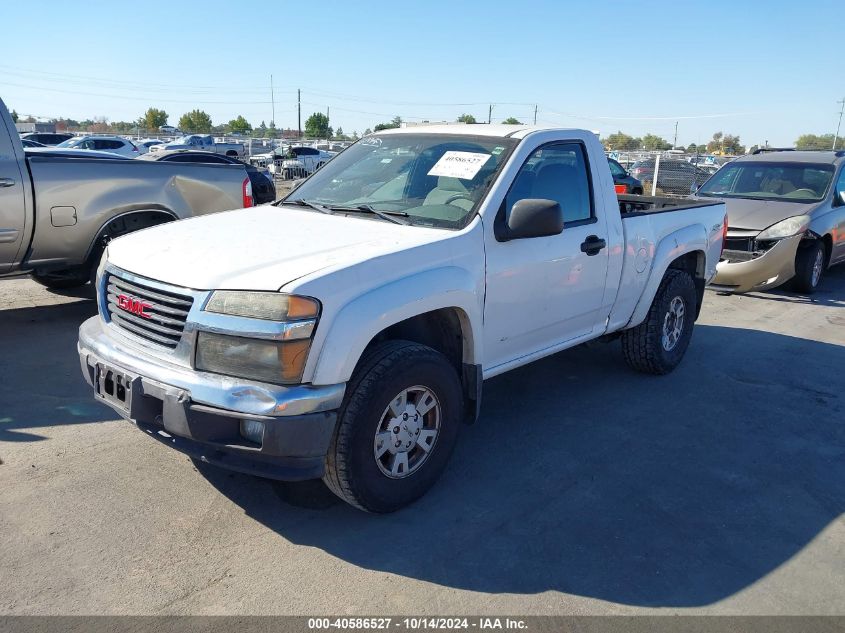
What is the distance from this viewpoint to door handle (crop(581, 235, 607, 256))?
174 inches

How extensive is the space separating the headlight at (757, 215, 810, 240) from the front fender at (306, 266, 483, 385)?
253 inches

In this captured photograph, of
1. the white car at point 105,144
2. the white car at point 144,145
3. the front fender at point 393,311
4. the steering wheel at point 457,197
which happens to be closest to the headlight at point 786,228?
the steering wheel at point 457,197

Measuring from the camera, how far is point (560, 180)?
Result: 4.48 m

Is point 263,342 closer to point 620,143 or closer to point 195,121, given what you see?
point 620,143

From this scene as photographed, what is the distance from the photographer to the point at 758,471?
4.12m

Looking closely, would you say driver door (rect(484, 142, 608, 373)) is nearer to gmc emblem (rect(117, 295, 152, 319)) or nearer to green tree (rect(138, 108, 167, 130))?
gmc emblem (rect(117, 295, 152, 319))

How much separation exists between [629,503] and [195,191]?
5328 millimetres

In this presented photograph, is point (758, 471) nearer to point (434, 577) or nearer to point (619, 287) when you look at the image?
point (619, 287)

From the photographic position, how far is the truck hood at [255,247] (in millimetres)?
3084

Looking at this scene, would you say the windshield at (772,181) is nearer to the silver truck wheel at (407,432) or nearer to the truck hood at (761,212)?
the truck hood at (761,212)

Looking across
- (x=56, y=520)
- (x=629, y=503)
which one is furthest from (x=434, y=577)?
(x=56, y=520)

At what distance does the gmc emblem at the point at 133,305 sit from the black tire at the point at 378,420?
1.06 metres

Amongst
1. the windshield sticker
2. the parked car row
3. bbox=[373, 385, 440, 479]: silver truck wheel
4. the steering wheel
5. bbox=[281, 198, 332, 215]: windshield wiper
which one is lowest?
the parked car row

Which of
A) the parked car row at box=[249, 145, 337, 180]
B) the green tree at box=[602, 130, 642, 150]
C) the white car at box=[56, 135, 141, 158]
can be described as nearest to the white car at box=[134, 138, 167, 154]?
the white car at box=[56, 135, 141, 158]
